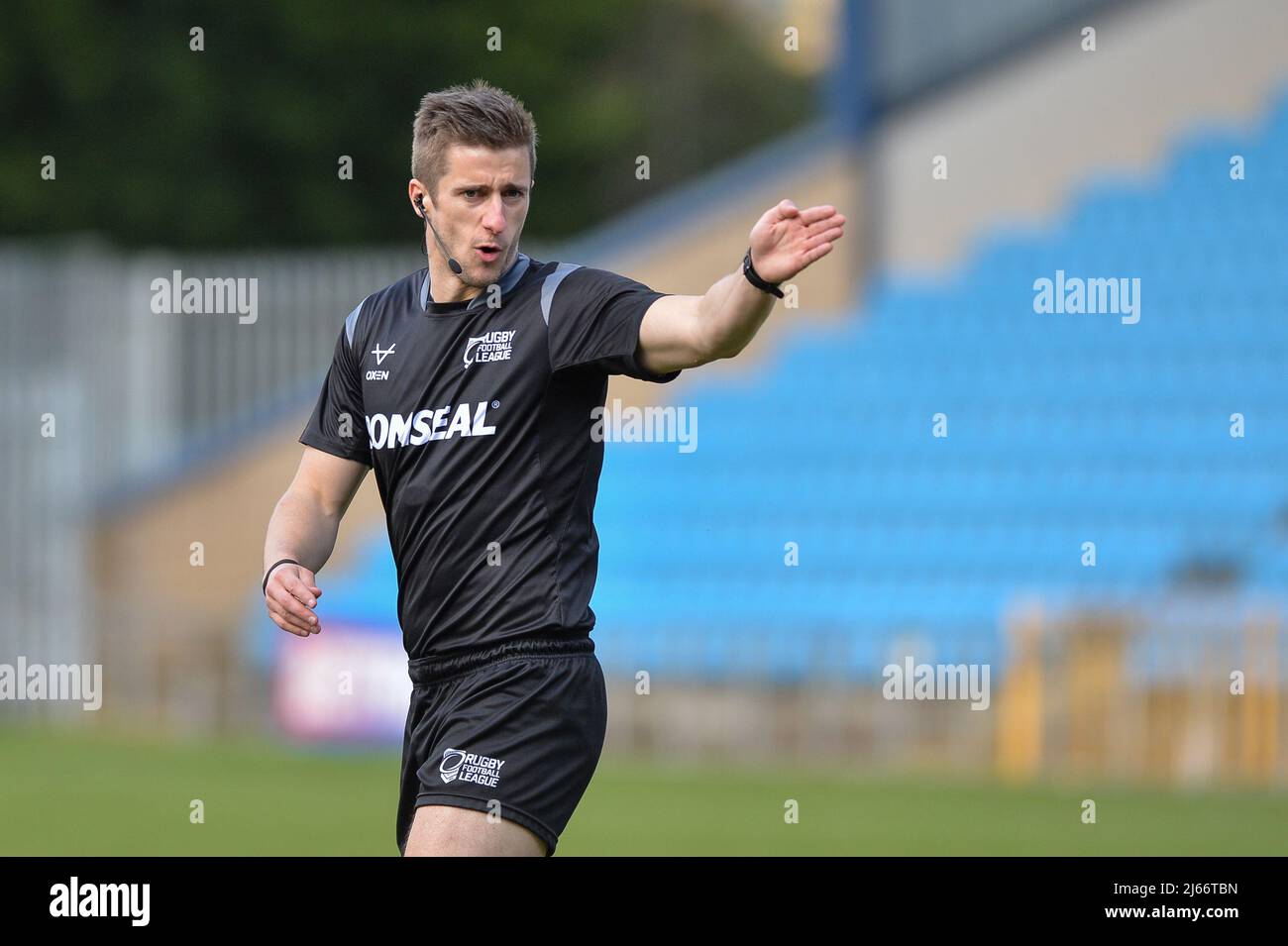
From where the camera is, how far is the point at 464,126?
4770 millimetres

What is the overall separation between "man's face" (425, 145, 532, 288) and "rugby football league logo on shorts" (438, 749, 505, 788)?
1131mm

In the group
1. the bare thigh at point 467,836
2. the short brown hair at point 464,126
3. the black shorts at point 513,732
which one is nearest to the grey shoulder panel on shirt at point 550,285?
the short brown hair at point 464,126

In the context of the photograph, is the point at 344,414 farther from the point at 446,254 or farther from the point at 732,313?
the point at 732,313

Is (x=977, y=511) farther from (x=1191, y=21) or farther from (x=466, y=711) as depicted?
(x=466, y=711)

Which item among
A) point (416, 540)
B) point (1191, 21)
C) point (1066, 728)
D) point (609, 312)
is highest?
point (1191, 21)

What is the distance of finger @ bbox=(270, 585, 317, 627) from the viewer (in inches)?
182

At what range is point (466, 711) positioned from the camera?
4715mm

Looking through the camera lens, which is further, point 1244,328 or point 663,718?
point 1244,328

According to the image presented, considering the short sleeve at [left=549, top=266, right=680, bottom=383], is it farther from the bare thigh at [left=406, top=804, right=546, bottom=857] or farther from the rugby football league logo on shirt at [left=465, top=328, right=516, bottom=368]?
the bare thigh at [left=406, top=804, right=546, bottom=857]

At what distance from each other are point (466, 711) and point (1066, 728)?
879cm

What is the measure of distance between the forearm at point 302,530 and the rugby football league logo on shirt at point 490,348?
53 cm

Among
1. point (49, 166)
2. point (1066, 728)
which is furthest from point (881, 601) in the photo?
point (49, 166)

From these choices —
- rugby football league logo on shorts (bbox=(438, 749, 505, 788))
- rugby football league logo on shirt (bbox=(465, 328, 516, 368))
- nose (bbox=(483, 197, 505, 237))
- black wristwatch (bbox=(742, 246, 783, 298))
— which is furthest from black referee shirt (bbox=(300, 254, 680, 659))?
black wristwatch (bbox=(742, 246, 783, 298))
